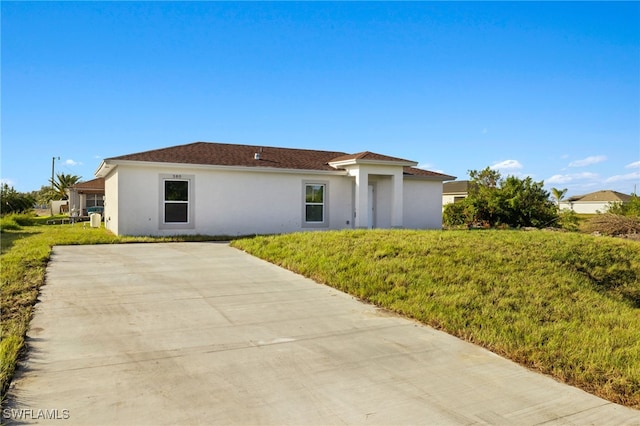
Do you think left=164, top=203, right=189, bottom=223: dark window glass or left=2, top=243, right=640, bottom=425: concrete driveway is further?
left=164, top=203, right=189, bottom=223: dark window glass

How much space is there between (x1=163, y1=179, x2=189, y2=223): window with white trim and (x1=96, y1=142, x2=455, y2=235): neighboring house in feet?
0.11

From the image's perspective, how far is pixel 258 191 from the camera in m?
16.5

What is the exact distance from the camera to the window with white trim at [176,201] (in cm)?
1519

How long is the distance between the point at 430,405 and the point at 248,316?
10.1ft

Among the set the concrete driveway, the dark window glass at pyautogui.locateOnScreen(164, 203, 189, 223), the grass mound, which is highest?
the dark window glass at pyautogui.locateOnScreen(164, 203, 189, 223)

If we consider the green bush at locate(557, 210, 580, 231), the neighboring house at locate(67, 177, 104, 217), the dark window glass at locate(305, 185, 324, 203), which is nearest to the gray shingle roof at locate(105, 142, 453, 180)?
the dark window glass at locate(305, 185, 324, 203)

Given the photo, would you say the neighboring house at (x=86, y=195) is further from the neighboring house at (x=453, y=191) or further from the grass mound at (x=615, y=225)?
the neighboring house at (x=453, y=191)

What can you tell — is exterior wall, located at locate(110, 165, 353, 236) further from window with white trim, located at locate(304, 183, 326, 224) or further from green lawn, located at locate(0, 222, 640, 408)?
green lawn, located at locate(0, 222, 640, 408)

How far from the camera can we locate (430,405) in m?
3.58

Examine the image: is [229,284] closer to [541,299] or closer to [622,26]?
[541,299]

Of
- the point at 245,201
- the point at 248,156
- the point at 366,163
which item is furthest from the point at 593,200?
the point at 245,201

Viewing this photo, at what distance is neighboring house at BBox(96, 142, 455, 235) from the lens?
14797 mm

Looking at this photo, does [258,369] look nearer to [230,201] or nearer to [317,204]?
[230,201]

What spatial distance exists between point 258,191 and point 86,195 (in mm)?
26341
